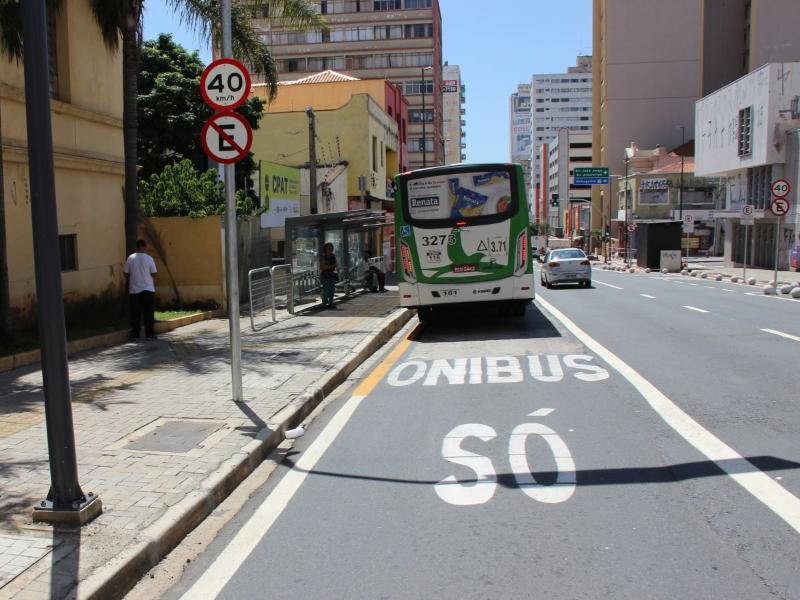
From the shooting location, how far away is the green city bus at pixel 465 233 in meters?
14.6

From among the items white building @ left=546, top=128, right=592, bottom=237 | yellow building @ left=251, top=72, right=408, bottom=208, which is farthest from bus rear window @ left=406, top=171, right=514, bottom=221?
white building @ left=546, top=128, right=592, bottom=237

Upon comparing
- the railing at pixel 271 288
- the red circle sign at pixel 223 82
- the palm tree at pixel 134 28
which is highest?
the palm tree at pixel 134 28

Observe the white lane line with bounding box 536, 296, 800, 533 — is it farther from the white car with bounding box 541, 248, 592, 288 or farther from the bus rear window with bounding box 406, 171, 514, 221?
the white car with bounding box 541, 248, 592, 288

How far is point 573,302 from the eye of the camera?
2128cm

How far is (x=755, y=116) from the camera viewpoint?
4053 cm

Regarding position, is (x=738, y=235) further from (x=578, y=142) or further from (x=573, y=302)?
(x=578, y=142)

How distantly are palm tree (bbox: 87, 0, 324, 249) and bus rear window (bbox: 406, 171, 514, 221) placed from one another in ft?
17.2

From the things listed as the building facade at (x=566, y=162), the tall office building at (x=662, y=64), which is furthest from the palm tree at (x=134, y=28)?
the building facade at (x=566, y=162)

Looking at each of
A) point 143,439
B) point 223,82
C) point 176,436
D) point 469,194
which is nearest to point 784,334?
point 469,194

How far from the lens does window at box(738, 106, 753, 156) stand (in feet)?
135

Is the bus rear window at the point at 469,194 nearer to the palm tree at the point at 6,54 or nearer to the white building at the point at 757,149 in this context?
the palm tree at the point at 6,54

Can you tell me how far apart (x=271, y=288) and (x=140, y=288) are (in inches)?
145

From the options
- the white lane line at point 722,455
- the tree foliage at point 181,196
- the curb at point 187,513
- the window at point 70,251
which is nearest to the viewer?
the curb at point 187,513

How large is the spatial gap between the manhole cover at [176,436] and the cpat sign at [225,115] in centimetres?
256
